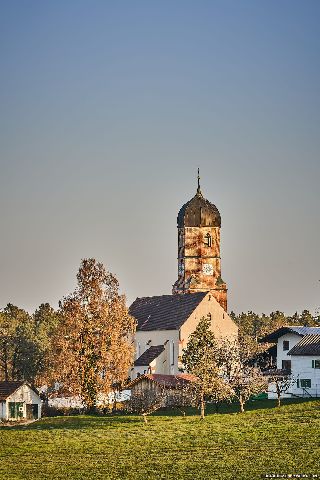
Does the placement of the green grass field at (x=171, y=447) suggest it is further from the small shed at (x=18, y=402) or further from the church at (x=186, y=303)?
the church at (x=186, y=303)

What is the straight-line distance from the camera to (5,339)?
106 meters

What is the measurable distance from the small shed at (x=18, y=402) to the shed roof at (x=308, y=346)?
19095mm

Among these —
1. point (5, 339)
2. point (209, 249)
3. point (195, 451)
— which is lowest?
point (195, 451)

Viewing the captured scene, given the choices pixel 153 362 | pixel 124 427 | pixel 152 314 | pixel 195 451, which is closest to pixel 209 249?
pixel 152 314

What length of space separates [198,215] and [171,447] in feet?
227

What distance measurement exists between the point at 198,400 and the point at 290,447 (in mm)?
23284

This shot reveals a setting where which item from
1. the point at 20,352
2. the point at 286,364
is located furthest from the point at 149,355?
the point at 286,364

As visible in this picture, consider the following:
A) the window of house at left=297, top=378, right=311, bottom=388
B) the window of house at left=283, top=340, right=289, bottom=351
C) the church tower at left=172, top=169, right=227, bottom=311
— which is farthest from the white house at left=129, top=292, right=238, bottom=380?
the window of house at left=297, top=378, right=311, bottom=388

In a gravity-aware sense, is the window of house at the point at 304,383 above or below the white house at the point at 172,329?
Result: below

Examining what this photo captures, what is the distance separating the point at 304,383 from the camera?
75.8 meters

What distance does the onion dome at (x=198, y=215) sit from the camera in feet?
388

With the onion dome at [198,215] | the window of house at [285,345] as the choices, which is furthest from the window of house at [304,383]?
the onion dome at [198,215]

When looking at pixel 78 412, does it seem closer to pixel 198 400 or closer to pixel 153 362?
pixel 198 400

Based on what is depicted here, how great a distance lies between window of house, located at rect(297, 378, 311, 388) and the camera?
7562cm
